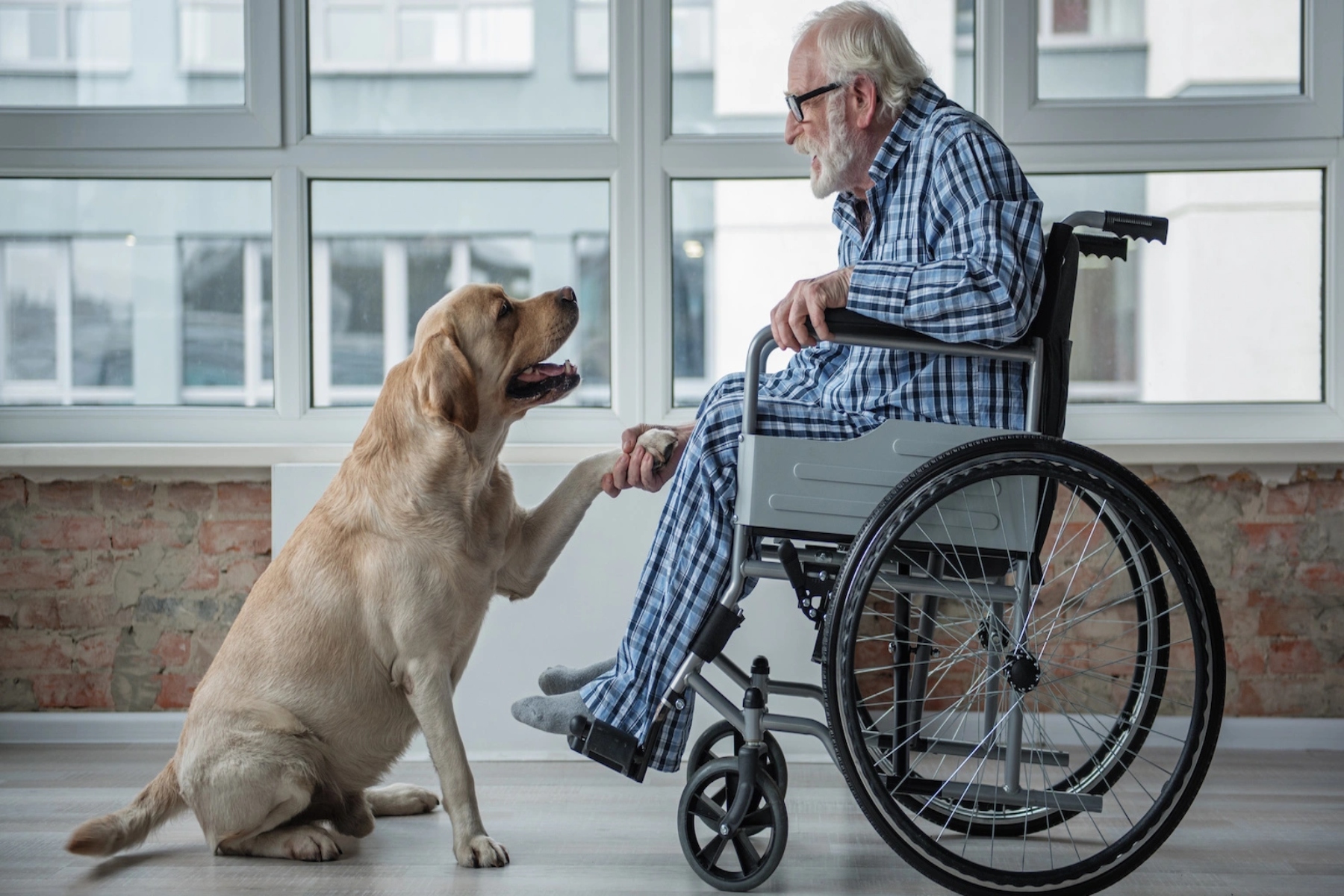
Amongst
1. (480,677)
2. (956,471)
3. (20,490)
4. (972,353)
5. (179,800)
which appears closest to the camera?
(956,471)

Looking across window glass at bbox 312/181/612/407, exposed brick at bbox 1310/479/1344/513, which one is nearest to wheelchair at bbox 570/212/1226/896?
exposed brick at bbox 1310/479/1344/513

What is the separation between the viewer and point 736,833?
1532mm

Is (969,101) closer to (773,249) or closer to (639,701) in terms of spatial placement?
(773,249)

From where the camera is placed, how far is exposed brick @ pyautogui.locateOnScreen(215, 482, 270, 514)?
2.62m

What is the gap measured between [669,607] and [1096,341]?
158 cm

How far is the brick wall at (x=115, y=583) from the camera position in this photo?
2629 millimetres

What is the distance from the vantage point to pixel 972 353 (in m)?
1.50

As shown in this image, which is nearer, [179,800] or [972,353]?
[972,353]

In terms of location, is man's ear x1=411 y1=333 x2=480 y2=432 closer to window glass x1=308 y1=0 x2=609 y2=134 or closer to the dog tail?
the dog tail

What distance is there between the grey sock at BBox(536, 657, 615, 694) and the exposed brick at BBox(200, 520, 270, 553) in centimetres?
112

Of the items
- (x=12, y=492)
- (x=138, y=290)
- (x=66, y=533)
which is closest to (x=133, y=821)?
(x=66, y=533)

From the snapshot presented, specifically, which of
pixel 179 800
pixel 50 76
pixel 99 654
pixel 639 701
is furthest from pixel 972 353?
pixel 50 76

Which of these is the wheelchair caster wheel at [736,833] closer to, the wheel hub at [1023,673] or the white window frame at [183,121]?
the wheel hub at [1023,673]

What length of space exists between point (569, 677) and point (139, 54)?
79.6 inches
